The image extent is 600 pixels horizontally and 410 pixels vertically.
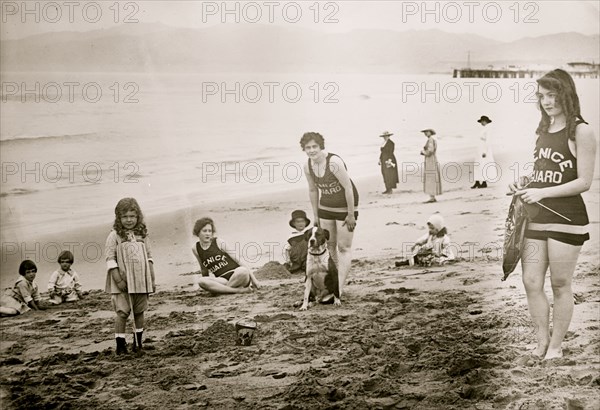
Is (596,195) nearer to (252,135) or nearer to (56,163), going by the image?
(252,135)

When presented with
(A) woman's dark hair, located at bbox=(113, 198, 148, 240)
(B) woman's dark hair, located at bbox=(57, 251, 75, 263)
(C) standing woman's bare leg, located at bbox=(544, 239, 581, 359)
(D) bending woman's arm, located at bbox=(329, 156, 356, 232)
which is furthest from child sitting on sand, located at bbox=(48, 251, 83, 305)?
(C) standing woman's bare leg, located at bbox=(544, 239, 581, 359)

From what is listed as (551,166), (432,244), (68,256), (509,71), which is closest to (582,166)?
(551,166)

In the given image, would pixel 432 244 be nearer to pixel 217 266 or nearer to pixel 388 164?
pixel 388 164

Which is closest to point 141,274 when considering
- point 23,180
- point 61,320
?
point 61,320

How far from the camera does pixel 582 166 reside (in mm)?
3354

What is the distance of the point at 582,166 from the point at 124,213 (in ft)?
6.02

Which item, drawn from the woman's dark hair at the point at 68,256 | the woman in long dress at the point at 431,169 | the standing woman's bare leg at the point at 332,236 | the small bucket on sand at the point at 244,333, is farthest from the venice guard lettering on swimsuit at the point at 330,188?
the woman's dark hair at the point at 68,256

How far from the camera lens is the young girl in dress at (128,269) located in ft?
11.2

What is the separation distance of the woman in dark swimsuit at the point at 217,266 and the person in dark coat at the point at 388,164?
69cm

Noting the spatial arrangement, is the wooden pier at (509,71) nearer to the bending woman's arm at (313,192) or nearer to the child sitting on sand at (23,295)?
the bending woman's arm at (313,192)

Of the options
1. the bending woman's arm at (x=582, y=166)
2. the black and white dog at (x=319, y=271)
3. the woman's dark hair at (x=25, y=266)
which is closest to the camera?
the bending woman's arm at (x=582, y=166)

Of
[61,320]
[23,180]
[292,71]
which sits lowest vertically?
[61,320]

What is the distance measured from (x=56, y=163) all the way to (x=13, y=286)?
0.56m

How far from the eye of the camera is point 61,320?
3.54 meters
